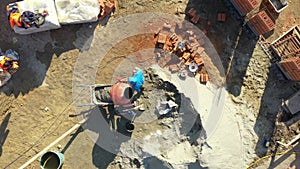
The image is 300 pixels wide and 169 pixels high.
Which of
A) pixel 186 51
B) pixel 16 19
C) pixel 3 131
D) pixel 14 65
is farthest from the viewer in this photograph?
pixel 3 131

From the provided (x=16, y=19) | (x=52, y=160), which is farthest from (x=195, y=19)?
(x=52, y=160)

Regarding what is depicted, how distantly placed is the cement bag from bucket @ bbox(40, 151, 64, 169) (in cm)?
439

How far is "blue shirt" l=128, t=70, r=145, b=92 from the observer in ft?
40.7

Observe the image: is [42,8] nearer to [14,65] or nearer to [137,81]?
[14,65]

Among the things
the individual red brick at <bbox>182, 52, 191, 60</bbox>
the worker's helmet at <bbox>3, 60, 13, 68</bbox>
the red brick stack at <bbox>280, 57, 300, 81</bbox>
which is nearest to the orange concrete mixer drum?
the individual red brick at <bbox>182, 52, 191, 60</bbox>

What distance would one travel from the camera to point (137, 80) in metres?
12.4

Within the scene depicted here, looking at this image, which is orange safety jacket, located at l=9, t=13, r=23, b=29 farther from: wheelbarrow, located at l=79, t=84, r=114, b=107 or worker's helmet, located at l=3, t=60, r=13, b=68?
wheelbarrow, located at l=79, t=84, r=114, b=107

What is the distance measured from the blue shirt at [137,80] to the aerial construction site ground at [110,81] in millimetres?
1086

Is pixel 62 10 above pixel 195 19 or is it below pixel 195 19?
above

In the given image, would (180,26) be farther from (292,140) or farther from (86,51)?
(292,140)

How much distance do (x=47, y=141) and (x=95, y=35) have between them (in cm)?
398

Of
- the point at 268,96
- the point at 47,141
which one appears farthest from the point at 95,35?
the point at 268,96

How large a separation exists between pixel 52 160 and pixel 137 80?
13.3ft

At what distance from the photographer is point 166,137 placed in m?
13.3
